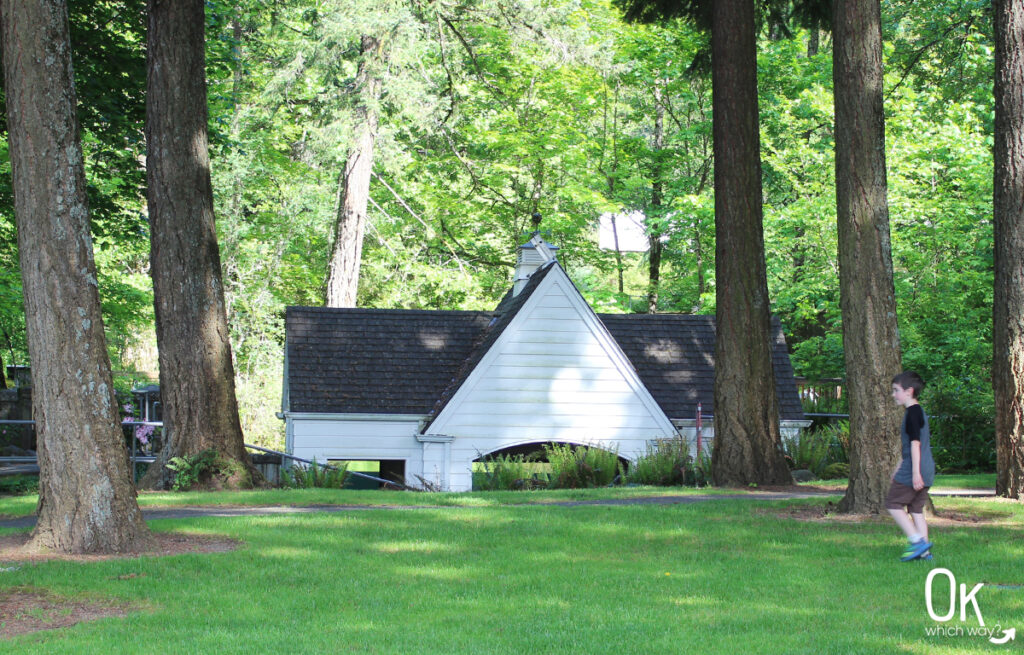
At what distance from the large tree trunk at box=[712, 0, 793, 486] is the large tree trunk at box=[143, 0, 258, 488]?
25.3ft

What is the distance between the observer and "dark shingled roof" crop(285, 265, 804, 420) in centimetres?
2202

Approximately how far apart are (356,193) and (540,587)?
22962 millimetres

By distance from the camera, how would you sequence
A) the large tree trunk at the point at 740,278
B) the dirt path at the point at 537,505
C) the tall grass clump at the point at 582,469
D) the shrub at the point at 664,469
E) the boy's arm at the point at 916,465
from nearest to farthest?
the boy's arm at the point at 916,465 < the dirt path at the point at 537,505 < the large tree trunk at the point at 740,278 < the shrub at the point at 664,469 < the tall grass clump at the point at 582,469

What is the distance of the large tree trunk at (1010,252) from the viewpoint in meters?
13.2

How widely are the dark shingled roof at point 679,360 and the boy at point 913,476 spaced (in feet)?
44.1

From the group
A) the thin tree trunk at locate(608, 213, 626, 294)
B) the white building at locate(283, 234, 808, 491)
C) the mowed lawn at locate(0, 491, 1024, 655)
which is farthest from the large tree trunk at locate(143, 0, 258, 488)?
the thin tree trunk at locate(608, 213, 626, 294)

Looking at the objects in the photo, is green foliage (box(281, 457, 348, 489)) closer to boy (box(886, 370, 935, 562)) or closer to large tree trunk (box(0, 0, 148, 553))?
large tree trunk (box(0, 0, 148, 553))

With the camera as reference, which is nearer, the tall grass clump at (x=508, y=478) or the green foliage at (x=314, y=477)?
the green foliage at (x=314, y=477)

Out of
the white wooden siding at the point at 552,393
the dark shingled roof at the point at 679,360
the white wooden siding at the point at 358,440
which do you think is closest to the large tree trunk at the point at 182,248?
the white wooden siding at the point at 358,440

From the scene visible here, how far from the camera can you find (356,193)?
98.3 ft

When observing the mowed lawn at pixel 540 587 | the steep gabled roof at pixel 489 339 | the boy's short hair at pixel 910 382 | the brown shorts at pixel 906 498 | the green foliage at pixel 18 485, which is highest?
the steep gabled roof at pixel 489 339

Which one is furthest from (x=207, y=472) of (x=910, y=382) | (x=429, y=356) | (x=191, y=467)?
(x=910, y=382)

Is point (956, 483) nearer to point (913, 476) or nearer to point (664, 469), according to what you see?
point (664, 469)

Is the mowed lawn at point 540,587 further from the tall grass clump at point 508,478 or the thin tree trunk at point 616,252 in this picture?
the thin tree trunk at point 616,252
